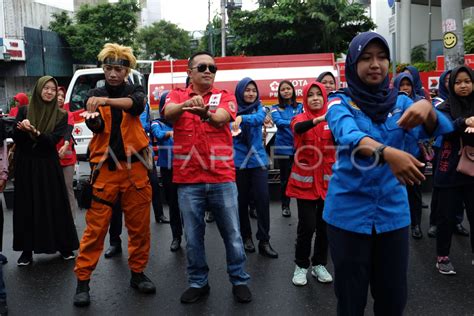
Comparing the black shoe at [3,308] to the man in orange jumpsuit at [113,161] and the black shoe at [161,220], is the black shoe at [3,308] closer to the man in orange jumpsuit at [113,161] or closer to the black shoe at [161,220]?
the man in orange jumpsuit at [113,161]

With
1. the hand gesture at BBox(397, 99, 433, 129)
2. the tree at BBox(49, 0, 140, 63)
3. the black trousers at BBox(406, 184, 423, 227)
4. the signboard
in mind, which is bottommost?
the black trousers at BBox(406, 184, 423, 227)

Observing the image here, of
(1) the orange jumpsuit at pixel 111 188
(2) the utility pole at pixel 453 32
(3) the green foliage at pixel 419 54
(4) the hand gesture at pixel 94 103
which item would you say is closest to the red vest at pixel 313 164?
(1) the orange jumpsuit at pixel 111 188

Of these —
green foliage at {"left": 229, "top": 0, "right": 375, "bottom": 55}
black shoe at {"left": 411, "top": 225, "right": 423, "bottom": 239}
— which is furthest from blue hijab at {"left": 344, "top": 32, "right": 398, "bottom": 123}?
green foliage at {"left": 229, "top": 0, "right": 375, "bottom": 55}

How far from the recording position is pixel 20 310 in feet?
12.1

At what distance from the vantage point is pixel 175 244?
5.13 metres

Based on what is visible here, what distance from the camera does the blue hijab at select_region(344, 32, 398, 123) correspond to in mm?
2254

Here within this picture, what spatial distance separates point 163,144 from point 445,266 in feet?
10.4

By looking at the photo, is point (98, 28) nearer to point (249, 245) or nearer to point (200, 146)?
point (249, 245)

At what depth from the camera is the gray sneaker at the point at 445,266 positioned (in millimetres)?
4125

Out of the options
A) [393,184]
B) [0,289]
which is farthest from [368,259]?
[0,289]

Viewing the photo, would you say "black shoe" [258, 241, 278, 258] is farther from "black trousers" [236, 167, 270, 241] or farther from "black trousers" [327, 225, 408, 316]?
"black trousers" [327, 225, 408, 316]

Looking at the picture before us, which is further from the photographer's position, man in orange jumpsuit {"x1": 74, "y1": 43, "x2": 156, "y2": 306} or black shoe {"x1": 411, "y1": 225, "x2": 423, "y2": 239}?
black shoe {"x1": 411, "y1": 225, "x2": 423, "y2": 239}

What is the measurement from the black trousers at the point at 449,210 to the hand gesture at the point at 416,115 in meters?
2.34

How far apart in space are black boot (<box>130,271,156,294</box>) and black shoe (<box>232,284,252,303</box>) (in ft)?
2.31
